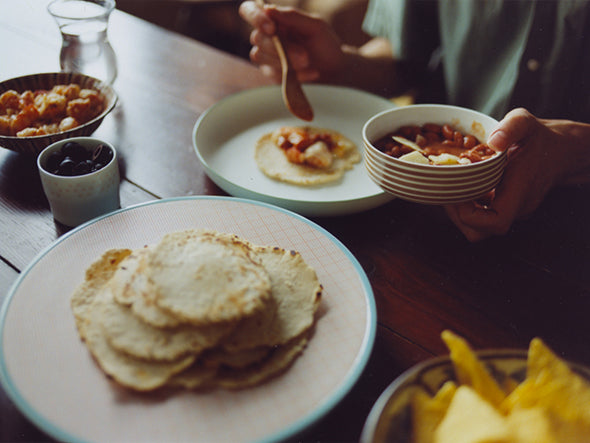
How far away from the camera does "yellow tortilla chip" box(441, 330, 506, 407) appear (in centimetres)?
66

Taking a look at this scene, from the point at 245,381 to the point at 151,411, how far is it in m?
0.15

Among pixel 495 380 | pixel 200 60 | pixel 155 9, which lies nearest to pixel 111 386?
pixel 495 380

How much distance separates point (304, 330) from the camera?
882 mm

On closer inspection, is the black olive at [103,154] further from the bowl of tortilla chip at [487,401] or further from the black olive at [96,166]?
the bowl of tortilla chip at [487,401]

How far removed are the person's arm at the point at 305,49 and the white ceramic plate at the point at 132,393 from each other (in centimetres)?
108

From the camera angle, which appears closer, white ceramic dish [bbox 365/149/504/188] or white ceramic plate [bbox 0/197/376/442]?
white ceramic plate [bbox 0/197/376/442]

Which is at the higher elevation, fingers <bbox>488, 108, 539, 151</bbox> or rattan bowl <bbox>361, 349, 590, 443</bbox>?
fingers <bbox>488, 108, 539, 151</bbox>

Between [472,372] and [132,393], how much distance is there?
523 mm

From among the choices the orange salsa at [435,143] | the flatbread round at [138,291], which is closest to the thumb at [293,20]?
the orange salsa at [435,143]

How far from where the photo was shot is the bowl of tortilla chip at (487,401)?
1.95 ft

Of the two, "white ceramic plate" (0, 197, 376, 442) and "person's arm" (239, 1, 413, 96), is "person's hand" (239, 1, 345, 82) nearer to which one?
"person's arm" (239, 1, 413, 96)

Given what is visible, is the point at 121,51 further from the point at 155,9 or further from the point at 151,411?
the point at 155,9

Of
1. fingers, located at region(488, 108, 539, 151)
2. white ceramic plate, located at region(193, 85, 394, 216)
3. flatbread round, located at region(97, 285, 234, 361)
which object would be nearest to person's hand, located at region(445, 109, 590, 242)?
fingers, located at region(488, 108, 539, 151)

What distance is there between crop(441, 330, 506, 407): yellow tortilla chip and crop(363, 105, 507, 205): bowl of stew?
478mm
